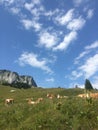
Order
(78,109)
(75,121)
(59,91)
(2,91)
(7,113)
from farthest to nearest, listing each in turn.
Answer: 1. (2,91)
2. (59,91)
3. (7,113)
4. (78,109)
5. (75,121)

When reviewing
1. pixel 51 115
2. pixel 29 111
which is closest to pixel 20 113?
pixel 29 111

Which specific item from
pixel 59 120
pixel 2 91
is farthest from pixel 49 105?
pixel 2 91

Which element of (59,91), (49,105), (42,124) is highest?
(59,91)

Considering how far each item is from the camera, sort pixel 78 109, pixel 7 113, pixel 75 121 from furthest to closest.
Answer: pixel 7 113, pixel 78 109, pixel 75 121

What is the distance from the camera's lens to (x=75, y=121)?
26594mm

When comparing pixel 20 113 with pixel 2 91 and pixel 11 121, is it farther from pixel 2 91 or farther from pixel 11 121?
pixel 2 91

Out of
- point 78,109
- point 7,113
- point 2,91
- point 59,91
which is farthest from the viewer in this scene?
point 2,91

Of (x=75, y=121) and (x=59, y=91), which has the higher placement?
(x=59, y=91)

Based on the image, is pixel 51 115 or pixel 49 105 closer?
pixel 51 115

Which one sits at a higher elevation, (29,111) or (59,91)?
(59,91)

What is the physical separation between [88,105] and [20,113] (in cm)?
561

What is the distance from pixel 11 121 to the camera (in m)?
29.0

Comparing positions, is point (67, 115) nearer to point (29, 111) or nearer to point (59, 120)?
point (59, 120)

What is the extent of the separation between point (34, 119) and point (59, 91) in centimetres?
5392
